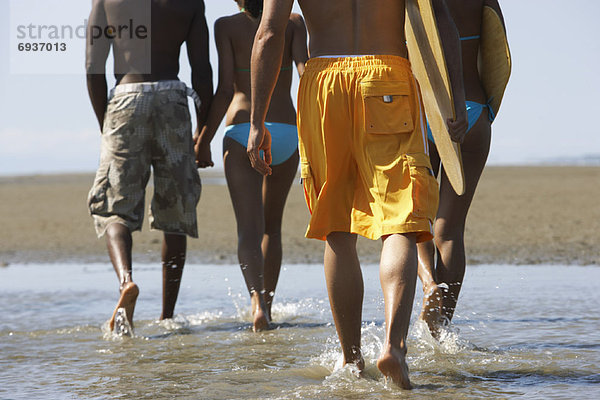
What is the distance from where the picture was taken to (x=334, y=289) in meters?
3.39

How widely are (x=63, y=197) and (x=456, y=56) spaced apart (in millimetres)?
18726

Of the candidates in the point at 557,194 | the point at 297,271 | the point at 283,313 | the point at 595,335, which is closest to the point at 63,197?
the point at 557,194

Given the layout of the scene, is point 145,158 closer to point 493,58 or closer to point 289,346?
point 289,346

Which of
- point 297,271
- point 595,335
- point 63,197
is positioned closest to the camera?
point 595,335

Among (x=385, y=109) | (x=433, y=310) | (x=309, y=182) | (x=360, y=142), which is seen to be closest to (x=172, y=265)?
(x=433, y=310)

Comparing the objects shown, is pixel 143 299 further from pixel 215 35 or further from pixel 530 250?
pixel 530 250

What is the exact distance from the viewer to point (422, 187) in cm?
317

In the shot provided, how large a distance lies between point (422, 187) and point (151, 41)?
2384 mm

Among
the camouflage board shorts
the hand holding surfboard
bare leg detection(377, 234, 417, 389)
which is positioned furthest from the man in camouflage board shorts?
bare leg detection(377, 234, 417, 389)

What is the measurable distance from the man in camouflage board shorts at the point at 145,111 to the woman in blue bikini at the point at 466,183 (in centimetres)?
158

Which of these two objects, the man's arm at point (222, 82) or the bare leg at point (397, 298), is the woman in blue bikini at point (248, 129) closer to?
the man's arm at point (222, 82)

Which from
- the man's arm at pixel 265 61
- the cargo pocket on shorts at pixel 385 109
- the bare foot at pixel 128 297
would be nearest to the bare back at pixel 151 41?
the bare foot at pixel 128 297

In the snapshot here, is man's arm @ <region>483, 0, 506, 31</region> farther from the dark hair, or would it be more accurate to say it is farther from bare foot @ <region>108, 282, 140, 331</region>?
bare foot @ <region>108, 282, 140, 331</region>

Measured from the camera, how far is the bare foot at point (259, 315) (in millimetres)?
4789
